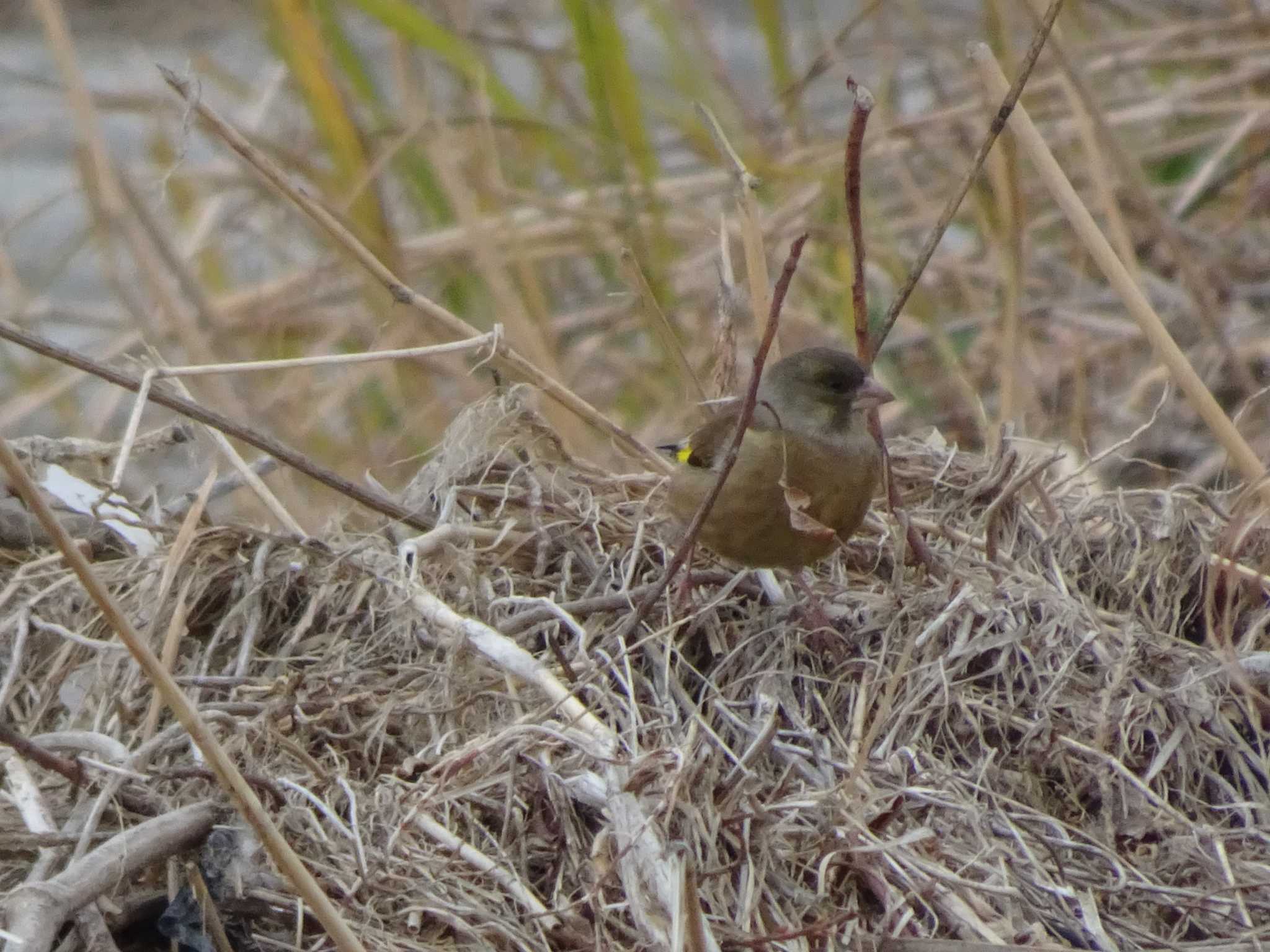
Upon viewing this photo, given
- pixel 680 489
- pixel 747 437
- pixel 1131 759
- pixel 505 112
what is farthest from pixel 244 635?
pixel 505 112

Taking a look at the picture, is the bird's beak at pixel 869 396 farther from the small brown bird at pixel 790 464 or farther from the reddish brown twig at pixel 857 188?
the reddish brown twig at pixel 857 188

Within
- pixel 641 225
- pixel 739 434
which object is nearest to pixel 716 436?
pixel 739 434

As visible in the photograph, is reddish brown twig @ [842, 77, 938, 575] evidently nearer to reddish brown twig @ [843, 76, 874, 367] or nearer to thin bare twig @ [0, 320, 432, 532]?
reddish brown twig @ [843, 76, 874, 367]

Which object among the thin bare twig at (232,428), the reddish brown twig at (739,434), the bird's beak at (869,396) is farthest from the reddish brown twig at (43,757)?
the bird's beak at (869,396)

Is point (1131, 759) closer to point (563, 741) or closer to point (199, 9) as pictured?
point (563, 741)

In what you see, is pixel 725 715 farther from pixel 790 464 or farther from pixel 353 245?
pixel 353 245

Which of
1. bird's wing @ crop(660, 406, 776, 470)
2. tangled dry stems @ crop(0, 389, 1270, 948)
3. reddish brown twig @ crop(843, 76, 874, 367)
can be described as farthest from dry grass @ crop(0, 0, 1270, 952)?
reddish brown twig @ crop(843, 76, 874, 367)
